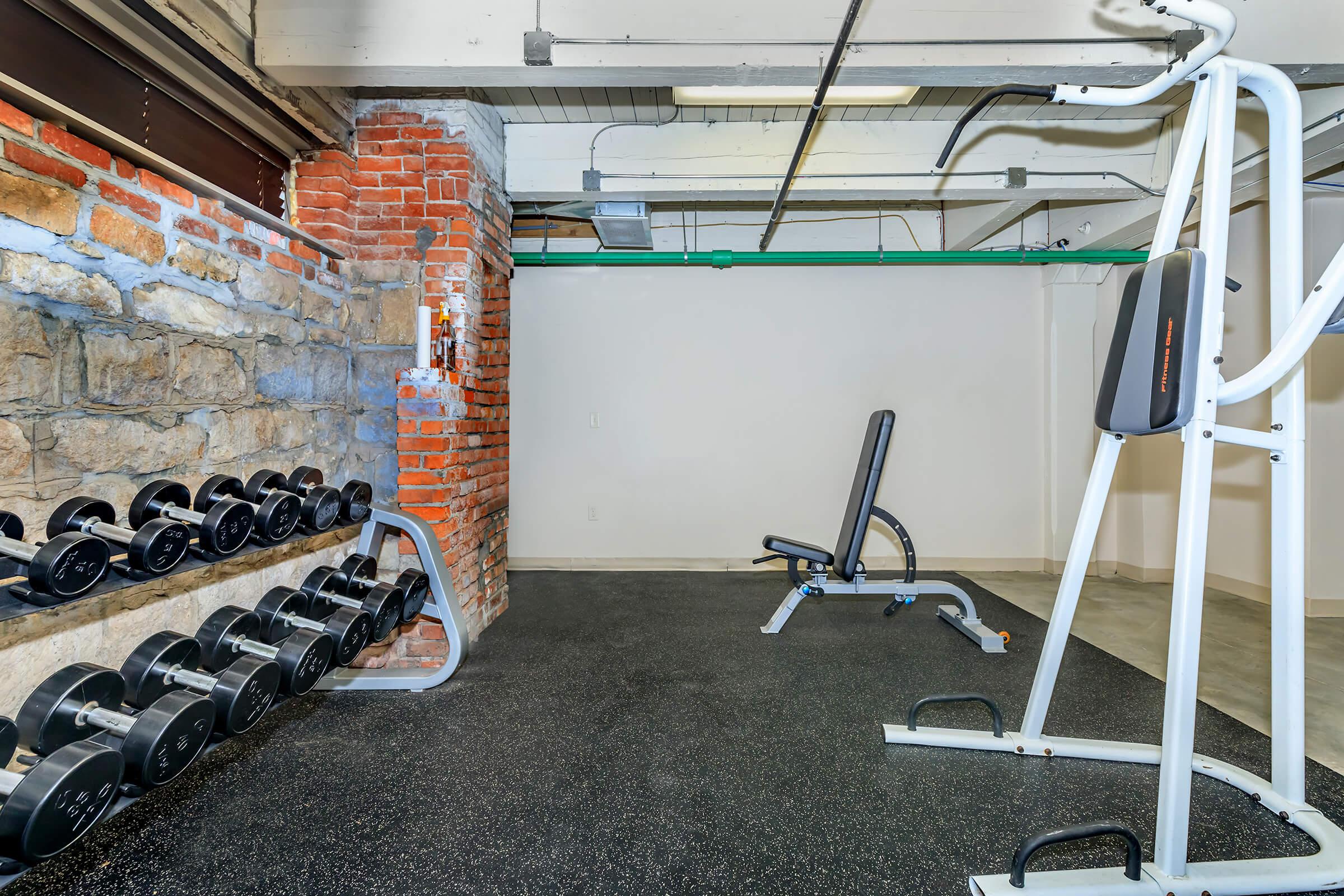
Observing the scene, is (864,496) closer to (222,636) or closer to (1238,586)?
(222,636)

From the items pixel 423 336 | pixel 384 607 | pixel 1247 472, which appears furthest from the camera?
pixel 1247 472

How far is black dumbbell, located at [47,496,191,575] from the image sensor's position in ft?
4.59

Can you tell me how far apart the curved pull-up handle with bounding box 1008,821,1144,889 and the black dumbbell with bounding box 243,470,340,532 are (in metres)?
2.07

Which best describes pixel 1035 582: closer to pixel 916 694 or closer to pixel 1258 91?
pixel 916 694

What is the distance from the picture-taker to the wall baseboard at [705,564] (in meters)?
4.64

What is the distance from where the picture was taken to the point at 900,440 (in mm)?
4633

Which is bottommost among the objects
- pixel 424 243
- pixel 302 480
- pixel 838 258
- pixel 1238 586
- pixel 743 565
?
pixel 743 565

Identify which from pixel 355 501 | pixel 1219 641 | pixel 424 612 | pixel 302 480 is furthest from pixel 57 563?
pixel 1219 641

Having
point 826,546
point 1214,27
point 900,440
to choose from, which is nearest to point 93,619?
point 1214,27

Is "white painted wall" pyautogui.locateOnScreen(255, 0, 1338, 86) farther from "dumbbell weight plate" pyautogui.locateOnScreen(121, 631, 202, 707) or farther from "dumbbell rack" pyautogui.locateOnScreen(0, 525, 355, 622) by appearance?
"dumbbell weight plate" pyautogui.locateOnScreen(121, 631, 202, 707)

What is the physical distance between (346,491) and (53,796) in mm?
1275

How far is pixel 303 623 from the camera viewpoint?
1906mm

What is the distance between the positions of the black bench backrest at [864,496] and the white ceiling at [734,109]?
1.55 m

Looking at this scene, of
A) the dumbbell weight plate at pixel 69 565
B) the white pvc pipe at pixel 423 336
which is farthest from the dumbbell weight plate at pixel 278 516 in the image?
the white pvc pipe at pixel 423 336
